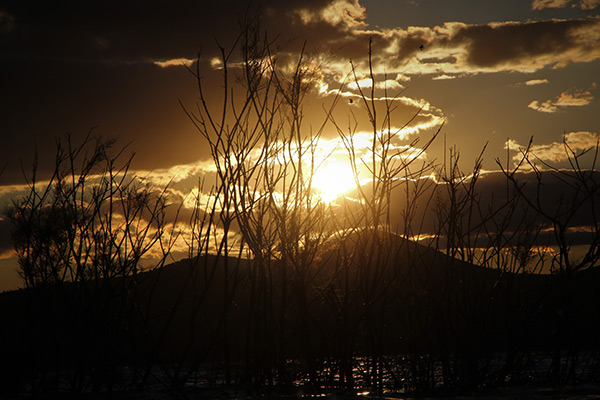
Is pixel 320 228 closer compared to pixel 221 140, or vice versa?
pixel 221 140

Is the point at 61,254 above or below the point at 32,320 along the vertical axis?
above

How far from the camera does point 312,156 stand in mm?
4270

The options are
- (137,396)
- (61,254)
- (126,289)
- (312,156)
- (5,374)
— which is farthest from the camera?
(5,374)

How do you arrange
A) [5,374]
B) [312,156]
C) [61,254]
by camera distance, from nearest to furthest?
[312,156] < [61,254] < [5,374]

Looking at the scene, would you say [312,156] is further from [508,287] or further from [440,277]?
[508,287]

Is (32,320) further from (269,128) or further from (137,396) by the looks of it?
(269,128)

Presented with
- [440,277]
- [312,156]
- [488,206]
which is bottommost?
[440,277]

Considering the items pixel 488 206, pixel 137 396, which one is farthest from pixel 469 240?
pixel 137 396

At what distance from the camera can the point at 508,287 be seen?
4672 mm

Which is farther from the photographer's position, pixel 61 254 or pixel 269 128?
pixel 61 254

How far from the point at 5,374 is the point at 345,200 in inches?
157

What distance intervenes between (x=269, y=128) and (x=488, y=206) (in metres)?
2.33

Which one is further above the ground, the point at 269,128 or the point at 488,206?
the point at 269,128

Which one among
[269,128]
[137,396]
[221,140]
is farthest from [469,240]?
[137,396]
